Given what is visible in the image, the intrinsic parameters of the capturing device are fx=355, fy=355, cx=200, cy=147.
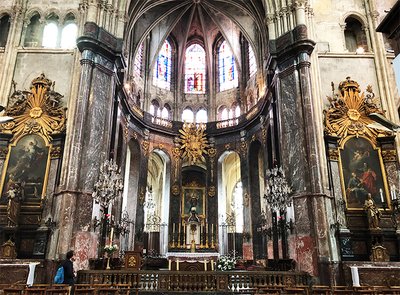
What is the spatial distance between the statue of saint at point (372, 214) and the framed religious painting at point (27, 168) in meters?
13.4

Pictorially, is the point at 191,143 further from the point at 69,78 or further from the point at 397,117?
the point at 397,117

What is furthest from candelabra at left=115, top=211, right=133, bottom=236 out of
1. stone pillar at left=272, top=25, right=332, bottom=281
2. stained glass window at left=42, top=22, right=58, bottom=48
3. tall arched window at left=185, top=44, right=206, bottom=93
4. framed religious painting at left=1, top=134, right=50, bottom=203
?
tall arched window at left=185, top=44, right=206, bottom=93

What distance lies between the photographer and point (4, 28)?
→ 59.8 ft

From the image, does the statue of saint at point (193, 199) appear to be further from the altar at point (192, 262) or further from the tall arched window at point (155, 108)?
the altar at point (192, 262)

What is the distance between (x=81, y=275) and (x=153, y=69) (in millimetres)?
19952

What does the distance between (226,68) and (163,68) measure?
530 cm

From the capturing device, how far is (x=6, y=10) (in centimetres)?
1805

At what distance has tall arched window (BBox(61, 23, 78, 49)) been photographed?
17.7 meters

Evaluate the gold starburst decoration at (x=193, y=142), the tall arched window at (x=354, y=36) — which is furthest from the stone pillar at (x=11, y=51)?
the tall arched window at (x=354, y=36)

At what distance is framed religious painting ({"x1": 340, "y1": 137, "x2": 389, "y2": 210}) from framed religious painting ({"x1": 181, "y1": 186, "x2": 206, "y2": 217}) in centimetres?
1308

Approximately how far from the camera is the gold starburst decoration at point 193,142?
2722cm

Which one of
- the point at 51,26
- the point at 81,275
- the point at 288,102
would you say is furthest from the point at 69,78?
the point at 288,102

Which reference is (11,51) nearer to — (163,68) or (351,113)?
(163,68)

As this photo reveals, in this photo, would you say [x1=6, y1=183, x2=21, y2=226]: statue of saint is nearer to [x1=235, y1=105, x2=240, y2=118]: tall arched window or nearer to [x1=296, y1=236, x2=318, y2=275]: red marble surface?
[x1=296, y1=236, x2=318, y2=275]: red marble surface
